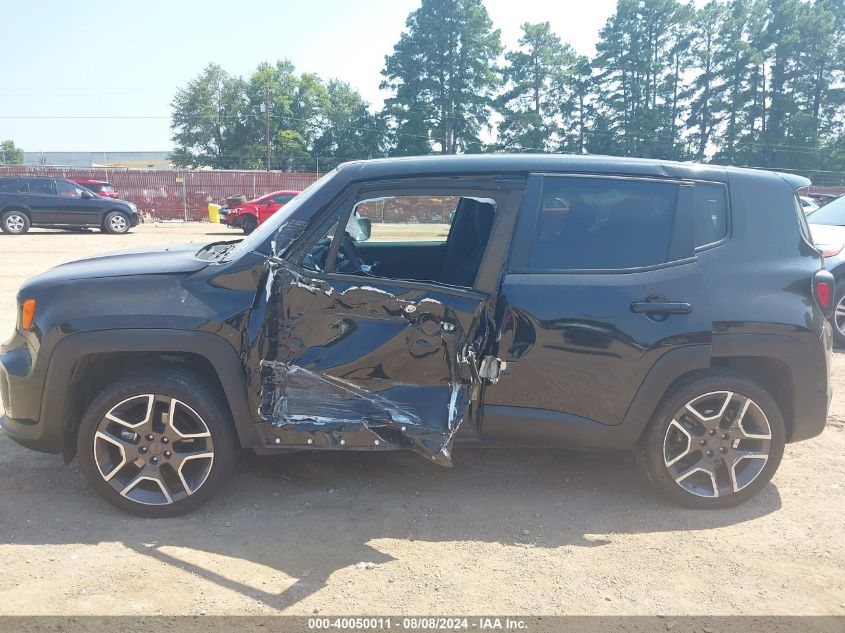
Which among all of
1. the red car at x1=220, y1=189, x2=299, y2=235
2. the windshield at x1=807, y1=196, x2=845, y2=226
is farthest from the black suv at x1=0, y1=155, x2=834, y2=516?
the red car at x1=220, y1=189, x2=299, y2=235

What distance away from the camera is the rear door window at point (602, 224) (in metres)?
3.54

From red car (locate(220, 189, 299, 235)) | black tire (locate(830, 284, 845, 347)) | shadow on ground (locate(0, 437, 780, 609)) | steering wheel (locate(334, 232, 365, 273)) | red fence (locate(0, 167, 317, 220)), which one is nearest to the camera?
shadow on ground (locate(0, 437, 780, 609))

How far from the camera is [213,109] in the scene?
66.8 m

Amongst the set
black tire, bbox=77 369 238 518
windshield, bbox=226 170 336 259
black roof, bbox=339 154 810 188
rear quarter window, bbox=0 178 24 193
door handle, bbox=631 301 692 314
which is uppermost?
rear quarter window, bbox=0 178 24 193

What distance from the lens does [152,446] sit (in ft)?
11.3

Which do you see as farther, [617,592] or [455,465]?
[455,465]

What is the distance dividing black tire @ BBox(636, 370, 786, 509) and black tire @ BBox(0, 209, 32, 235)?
2100 cm

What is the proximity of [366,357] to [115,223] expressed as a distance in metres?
20.1

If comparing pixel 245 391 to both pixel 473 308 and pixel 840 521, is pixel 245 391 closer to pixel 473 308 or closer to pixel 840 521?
pixel 473 308

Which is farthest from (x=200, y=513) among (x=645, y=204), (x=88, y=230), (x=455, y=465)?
(x=88, y=230)

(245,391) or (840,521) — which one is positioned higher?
(245,391)

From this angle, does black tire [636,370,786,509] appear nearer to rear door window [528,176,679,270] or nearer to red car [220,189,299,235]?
rear door window [528,176,679,270]

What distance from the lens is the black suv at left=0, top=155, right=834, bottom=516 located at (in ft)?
11.2

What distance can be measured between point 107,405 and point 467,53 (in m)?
56.8
